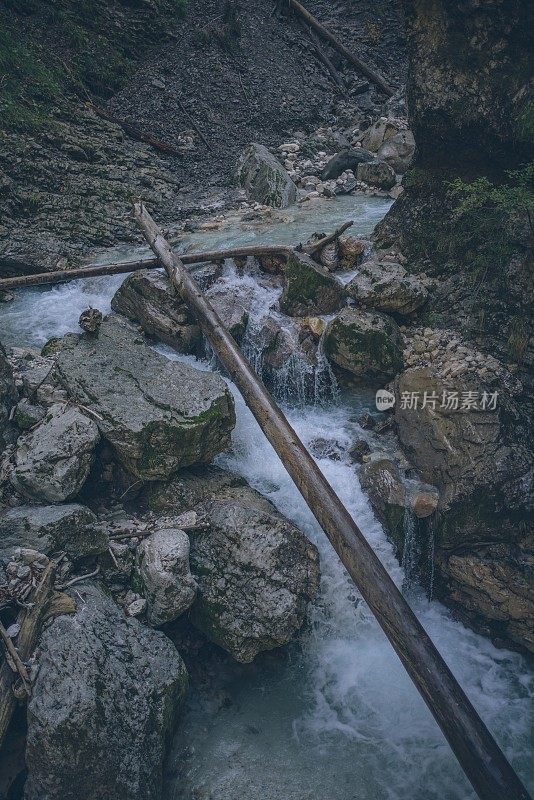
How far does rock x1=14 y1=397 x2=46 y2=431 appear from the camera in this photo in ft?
18.0

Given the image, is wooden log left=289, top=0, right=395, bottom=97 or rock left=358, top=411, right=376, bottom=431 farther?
wooden log left=289, top=0, right=395, bottom=97

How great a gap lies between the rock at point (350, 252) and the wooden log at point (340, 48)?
1357 cm

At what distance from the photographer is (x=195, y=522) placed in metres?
5.19

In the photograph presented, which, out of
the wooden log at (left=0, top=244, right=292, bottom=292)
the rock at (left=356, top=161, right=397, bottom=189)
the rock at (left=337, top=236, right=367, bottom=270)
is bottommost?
the wooden log at (left=0, top=244, right=292, bottom=292)

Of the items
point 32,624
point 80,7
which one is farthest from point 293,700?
point 80,7

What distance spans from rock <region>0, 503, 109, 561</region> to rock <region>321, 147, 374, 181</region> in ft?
41.3

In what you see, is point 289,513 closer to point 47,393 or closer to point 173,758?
point 173,758

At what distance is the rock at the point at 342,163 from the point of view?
14.0 metres

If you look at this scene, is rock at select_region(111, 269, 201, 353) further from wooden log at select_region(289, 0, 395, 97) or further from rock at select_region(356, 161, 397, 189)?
wooden log at select_region(289, 0, 395, 97)

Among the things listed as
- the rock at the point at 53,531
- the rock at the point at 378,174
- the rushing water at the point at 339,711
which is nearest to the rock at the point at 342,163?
the rock at the point at 378,174

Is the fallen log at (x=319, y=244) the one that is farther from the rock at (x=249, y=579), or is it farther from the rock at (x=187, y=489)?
the rock at (x=249, y=579)

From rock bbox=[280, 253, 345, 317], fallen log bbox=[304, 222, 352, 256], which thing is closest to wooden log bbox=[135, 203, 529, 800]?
rock bbox=[280, 253, 345, 317]

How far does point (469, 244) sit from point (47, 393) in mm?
6248

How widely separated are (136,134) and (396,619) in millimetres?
15238
